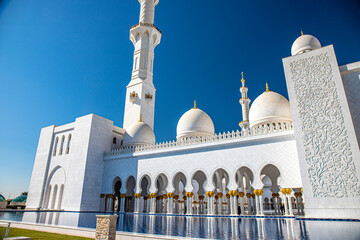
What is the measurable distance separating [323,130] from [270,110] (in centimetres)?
335

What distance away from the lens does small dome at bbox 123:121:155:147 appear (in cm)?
1373

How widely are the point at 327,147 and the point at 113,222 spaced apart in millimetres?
6712

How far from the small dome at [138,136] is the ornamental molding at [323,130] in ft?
28.0

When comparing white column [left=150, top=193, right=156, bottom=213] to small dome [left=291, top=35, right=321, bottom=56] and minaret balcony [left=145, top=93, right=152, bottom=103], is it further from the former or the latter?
small dome [left=291, top=35, right=321, bottom=56]

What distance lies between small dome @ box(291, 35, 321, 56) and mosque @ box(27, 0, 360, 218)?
0.14 feet

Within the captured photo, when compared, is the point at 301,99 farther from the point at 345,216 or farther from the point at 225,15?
the point at 225,15

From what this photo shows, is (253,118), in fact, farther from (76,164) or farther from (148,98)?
(76,164)

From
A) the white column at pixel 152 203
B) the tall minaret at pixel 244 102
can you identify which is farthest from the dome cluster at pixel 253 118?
the tall minaret at pixel 244 102

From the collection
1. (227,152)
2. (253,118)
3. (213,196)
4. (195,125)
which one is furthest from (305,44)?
(213,196)

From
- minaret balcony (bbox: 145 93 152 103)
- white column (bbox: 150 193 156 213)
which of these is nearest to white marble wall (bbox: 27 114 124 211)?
minaret balcony (bbox: 145 93 152 103)

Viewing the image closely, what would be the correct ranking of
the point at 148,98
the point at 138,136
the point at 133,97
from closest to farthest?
the point at 138,136 → the point at 133,97 → the point at 148,98

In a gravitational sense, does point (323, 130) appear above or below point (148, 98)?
below

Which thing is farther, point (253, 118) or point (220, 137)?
point (253, 118)

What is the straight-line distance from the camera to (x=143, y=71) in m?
16.5
